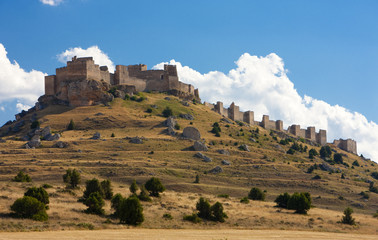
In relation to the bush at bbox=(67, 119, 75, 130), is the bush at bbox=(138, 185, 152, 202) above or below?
below

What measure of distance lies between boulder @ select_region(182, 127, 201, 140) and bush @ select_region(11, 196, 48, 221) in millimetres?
39184

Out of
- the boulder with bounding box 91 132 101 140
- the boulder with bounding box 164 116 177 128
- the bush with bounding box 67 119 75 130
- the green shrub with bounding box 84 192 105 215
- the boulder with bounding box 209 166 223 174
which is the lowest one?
the green shrub with bounding box 84 192 105 215

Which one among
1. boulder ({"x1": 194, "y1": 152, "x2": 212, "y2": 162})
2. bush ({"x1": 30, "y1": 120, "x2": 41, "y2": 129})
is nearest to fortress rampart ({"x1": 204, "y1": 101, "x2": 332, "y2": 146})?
boulder ({"x1": 194, "y1": 152, "x2": 212, "y2": 162})

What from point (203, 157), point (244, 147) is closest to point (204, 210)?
point (203, 157)

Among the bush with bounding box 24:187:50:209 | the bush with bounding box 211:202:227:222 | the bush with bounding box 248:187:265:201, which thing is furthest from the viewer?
the bush with bounding box 248:187:265:201

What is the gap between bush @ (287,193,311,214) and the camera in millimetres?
39312

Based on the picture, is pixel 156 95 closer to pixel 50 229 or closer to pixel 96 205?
pixel 96 205

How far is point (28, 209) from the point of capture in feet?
92.1

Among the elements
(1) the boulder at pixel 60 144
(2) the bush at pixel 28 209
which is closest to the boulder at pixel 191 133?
(1) the boulder at pixel 60 144

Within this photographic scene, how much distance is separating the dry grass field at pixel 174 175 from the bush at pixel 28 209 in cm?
65

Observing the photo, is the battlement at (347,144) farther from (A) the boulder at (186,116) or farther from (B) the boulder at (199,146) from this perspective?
(B) the boulder at (199,146)

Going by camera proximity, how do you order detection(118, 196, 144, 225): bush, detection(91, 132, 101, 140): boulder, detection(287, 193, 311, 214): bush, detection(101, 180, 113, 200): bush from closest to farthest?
detection(118, 196, 144, 225): bush, detection(101, 180, 113, 200): bush, detection(287, 193, 311, 214): bush, detection(91, 132, 101, 140): boulder

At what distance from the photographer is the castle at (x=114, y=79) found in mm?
73562

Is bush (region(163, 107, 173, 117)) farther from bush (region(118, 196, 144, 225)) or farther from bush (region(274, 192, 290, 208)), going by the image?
bush (region(118, 196, 144, 225))
